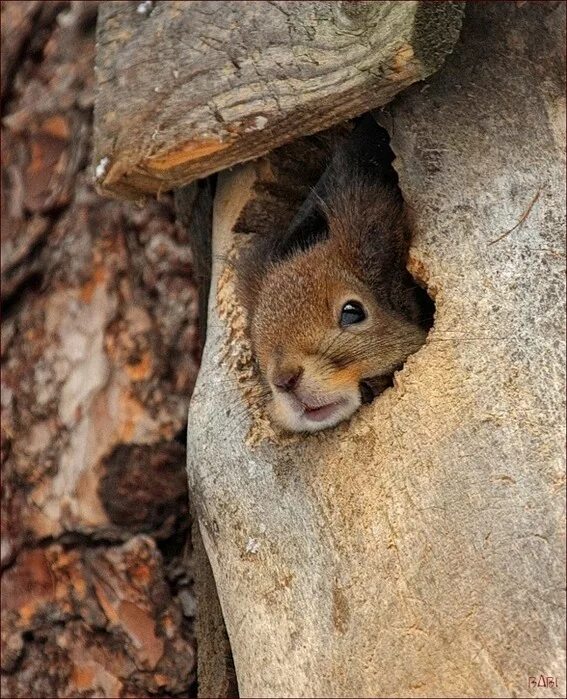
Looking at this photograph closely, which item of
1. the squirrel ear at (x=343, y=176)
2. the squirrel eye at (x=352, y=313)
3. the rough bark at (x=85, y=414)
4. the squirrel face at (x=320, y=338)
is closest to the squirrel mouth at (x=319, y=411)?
the squirrel face at (x=320, y=338)

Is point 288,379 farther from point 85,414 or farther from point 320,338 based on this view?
point 85,414

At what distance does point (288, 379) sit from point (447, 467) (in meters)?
0.57

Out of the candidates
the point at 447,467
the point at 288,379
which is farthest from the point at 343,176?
the point at 447,467

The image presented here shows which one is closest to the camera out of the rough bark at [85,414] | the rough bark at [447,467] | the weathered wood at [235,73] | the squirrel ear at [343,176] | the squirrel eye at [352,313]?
the rough bark at [447,467]

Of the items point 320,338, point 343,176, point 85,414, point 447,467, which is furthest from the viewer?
point 85,414

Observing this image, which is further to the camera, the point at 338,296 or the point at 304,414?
the point at 338,296

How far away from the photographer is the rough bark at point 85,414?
395cm

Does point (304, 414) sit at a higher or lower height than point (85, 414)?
higher

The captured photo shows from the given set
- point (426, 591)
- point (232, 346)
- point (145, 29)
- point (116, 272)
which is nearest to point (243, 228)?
point (232, 346)

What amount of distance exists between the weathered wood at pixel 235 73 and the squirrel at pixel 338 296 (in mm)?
369

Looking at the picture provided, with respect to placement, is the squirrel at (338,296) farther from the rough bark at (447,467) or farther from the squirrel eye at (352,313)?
the rough bark at (447,467)

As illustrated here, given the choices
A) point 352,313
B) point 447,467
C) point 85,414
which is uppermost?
point 447,467

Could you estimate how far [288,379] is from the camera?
119 inches

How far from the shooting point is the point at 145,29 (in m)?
3.10
